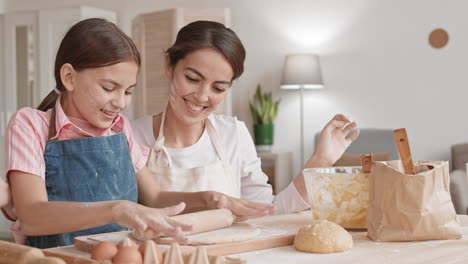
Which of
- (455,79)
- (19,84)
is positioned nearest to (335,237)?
(455,79)

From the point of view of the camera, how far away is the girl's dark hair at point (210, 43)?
1.87 m

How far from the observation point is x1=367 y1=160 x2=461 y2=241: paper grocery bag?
1294 millimetres

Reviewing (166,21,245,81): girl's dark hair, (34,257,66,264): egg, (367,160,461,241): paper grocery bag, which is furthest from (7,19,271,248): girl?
(34,257,66,264): egg

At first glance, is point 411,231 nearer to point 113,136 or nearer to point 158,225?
point 158,225

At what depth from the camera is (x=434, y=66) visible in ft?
16.5

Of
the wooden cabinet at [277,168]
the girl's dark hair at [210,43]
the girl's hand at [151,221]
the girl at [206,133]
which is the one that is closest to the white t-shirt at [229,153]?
the girl at [206,133]

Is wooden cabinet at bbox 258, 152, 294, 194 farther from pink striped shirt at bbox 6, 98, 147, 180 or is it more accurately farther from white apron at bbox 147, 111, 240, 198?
pink striped shirt at bbox 6, 98, 147, 180

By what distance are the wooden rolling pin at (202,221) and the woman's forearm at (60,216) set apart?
0.28 feet

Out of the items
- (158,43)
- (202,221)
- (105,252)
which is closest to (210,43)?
(202,221)

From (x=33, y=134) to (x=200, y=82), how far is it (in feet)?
1.85

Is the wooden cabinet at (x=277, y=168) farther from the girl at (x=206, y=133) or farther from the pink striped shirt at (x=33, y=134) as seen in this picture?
the pink striped shirt at (x=33, y=134)

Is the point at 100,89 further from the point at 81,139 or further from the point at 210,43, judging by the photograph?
the point at 210,43

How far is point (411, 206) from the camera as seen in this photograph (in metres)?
1.30

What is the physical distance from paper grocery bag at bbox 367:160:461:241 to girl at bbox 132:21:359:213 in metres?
0.41
